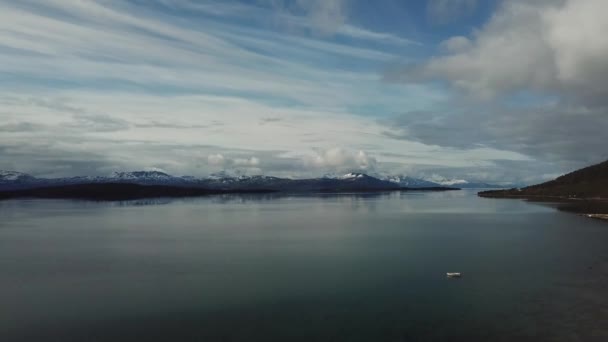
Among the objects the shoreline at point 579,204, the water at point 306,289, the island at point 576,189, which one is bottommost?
the water at point 306,289

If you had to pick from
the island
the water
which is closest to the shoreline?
the island

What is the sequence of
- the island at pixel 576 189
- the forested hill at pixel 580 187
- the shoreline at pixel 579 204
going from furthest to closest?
1. the forested hill at pixel 580 187
2. the island at pixel 576 189
3. the shoreline at pixel 579 204

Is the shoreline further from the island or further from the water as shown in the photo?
the water

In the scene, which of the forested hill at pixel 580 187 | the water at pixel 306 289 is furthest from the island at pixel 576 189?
the water at pixel 306 289

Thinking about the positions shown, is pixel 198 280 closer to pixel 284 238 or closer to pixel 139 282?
pixel 139 282

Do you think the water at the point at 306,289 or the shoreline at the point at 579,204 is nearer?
the water at the point at 306,289

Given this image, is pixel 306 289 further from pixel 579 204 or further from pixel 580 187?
pixel 580 187

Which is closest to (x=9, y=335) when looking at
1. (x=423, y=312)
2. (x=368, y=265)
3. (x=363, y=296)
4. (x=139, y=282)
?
(x=139, y=282)

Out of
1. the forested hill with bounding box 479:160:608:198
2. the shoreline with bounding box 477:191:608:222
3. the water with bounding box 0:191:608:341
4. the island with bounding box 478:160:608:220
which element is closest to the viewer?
the water with bounding box 0:191:608:341

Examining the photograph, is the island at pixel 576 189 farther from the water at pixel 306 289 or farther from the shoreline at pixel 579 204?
the water at pixel 306 289

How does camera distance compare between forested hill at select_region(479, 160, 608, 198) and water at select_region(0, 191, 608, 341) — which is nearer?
water at select_region(0, 191, 608, 341)
